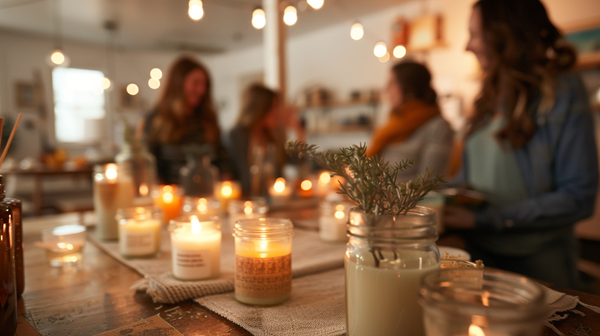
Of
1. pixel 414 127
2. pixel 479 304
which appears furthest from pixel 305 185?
pixel 479 304

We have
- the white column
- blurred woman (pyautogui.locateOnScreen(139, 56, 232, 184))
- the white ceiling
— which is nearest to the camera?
blurred woman (pyautogui.locateOnScreen(139, 56, 232, 184))

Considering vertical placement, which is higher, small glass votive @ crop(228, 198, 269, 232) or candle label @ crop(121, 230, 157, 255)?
small glass votive @ crop(228, 198, 269, 232)

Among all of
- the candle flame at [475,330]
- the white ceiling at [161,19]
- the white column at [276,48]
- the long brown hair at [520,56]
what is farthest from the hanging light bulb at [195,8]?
the white ceiling at [161,19]

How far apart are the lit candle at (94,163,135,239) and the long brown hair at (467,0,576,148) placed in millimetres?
1313

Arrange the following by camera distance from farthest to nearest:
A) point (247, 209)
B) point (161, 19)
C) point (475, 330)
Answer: point (161, 19)
point (247, 209)
point (475, 330)

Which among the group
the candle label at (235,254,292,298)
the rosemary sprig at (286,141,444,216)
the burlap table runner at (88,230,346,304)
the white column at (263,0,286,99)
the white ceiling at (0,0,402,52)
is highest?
the white ceiling at (0,0,402,52)

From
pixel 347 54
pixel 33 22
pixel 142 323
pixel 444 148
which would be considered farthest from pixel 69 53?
pixel 142 323

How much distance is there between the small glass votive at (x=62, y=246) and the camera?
3.20ft

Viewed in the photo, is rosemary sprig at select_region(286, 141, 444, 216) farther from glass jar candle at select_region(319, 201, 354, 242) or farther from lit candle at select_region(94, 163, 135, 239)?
lit candle at select_region(94, 163, 135, 239)

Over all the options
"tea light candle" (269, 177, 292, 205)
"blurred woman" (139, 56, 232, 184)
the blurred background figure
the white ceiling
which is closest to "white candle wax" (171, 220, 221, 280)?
"tea light candle" (269, 177, 292, 205)

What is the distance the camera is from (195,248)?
2.73 feet

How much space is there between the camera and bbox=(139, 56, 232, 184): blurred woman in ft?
7.59

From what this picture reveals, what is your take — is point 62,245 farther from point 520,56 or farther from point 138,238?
point 520,56

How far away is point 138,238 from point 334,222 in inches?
21.1
